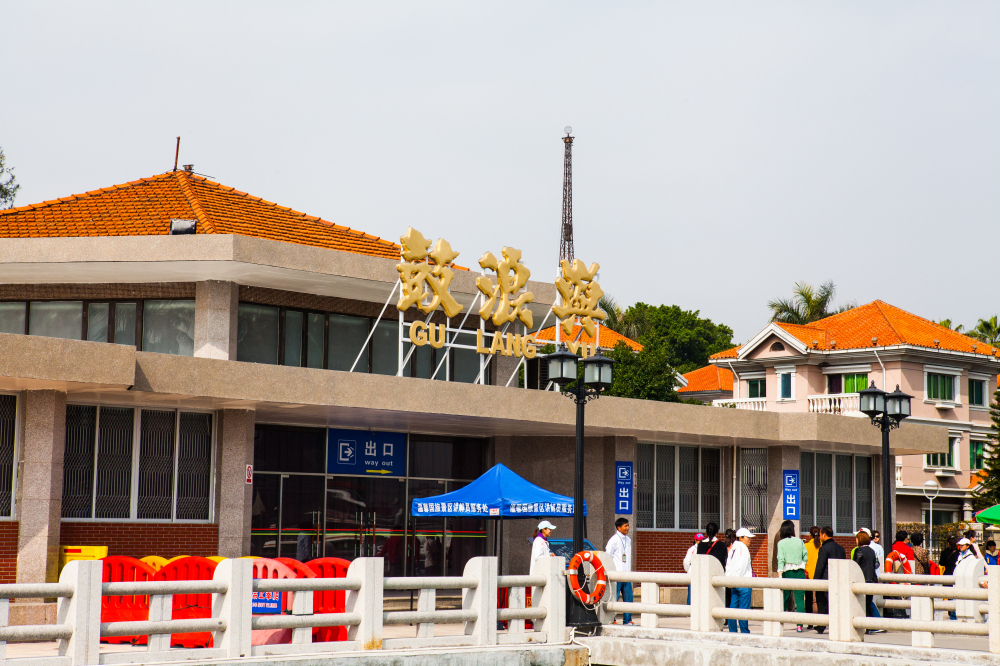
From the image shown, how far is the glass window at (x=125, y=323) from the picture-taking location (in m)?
22.2

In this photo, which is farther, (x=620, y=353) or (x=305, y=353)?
(x=620, y=353)

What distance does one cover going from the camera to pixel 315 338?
77.3 feet

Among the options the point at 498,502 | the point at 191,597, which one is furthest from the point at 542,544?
the point at 191,597

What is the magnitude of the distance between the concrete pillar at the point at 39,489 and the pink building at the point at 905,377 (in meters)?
36.7

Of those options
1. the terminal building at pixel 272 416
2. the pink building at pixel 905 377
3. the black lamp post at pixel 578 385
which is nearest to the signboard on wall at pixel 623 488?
the terminal building at pixel 272 416

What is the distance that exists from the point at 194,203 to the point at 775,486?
14.6m

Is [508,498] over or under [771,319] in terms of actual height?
under

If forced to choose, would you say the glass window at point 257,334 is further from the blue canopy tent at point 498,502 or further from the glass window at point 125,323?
the blue canopy tent at point 498,502

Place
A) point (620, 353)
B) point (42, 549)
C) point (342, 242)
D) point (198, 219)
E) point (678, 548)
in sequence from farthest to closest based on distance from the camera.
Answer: point (620, 353), point (678, 548), point (342, 242), point (198, 219), point (42, 549)

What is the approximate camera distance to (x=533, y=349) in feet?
78.8

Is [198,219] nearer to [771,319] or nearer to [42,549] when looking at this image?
[42,549]

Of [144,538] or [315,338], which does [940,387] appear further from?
[144,538]

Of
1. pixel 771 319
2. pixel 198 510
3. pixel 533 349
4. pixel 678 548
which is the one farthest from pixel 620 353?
pixel 198 510

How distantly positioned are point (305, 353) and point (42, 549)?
646 cm
